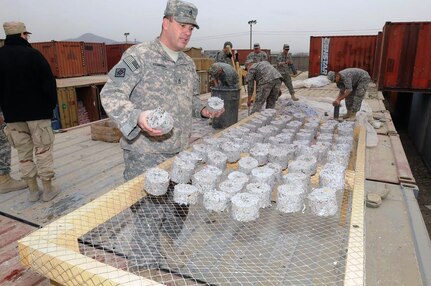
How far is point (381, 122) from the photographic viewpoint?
24.4 feet

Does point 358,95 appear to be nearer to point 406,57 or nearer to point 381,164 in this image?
point 381,164

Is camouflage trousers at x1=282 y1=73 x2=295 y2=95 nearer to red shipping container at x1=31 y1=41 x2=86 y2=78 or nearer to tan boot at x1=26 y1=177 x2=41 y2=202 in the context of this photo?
tan boot at x1=26 y1=177 x2=41 y2=202

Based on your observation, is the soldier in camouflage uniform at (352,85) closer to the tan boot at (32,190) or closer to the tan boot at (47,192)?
the tan boot at (47,192)

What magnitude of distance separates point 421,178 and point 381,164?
3967mm

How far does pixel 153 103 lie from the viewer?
2369mm

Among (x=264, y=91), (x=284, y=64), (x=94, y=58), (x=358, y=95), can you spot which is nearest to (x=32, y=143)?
(x=264, y=91)

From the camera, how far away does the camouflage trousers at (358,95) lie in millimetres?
7120

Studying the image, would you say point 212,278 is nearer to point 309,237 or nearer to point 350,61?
point 309,237

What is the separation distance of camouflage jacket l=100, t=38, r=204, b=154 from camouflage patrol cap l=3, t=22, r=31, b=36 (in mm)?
1820

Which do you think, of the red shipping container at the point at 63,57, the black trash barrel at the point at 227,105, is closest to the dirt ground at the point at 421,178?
the black trash barrel at the point at 227,105

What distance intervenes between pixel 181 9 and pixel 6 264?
2.36m

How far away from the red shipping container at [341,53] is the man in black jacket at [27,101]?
14294mm

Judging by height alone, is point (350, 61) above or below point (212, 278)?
above

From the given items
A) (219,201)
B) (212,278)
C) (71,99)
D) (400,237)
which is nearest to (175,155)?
(219,201)
